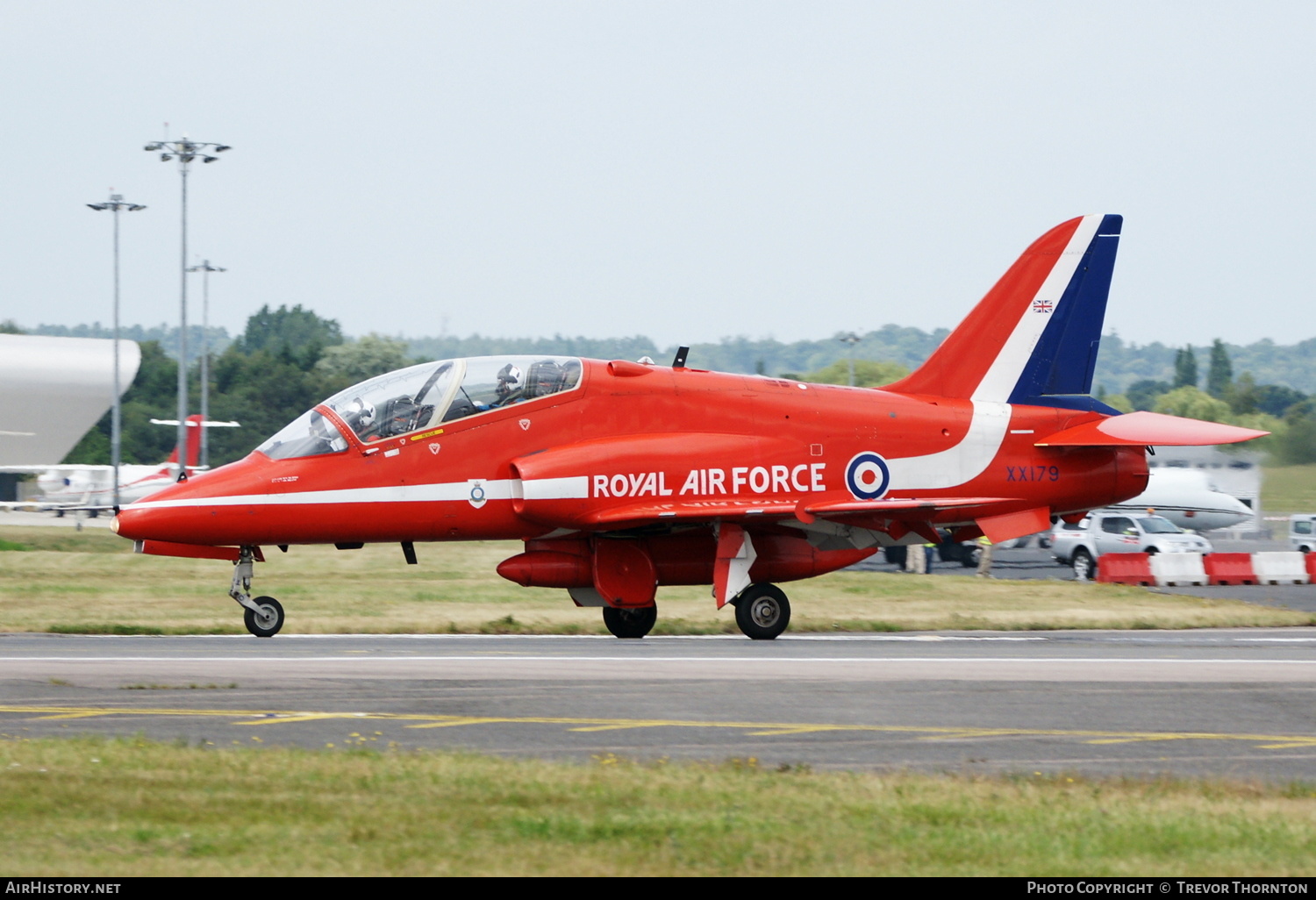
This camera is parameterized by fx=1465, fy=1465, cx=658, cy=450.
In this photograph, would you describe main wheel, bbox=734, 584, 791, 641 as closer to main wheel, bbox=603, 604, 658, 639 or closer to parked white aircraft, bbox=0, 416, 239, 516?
main wheel, bbox=603, 604, 658, 639

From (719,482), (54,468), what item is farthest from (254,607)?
(54,468)

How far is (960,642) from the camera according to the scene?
57.3 ft

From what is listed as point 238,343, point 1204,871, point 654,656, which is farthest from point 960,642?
point 238,343

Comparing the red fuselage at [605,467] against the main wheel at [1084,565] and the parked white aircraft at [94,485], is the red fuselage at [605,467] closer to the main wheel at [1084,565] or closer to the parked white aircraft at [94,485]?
the main wheel at [1084,565]

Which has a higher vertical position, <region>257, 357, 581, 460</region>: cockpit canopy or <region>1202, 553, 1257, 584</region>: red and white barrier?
<region>257, 357, 581, 460</region>: cockpit canopy

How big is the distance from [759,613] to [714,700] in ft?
19.6

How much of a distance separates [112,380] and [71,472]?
9817 mm

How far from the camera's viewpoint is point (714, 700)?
11.8 meters

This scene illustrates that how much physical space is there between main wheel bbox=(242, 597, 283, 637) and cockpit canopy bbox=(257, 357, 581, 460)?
1773mm

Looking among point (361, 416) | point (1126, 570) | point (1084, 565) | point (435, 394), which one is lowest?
point (1084, 565)

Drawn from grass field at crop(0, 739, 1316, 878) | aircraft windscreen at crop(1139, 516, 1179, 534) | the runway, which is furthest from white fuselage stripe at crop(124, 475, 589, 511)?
aircraft windscreen at crop(1139, 516, 1179, 534)

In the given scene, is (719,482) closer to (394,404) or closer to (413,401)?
(413,401)

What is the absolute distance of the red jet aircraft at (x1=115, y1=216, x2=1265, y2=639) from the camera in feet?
56.6

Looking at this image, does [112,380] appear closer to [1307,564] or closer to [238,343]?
[1307,564]
